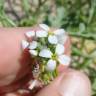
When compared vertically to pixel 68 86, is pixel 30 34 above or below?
above

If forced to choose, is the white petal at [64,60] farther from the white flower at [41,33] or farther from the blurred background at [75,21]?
the blurred background at [75,21]

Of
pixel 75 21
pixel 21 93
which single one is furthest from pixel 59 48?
pixel 75 21

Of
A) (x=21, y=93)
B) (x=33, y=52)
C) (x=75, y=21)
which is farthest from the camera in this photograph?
(x=75, y=21)

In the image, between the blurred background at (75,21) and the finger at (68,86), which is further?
the blurred background at (75,21)

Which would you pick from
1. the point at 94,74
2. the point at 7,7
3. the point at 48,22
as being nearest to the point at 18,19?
the point at 7,7

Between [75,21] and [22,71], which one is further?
[75,21]

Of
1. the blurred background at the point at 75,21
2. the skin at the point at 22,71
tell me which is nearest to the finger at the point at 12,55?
the skin at the point at 22,71

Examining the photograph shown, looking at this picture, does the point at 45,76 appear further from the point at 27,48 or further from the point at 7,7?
the point at 7,7

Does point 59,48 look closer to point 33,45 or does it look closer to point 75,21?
point 33,45
